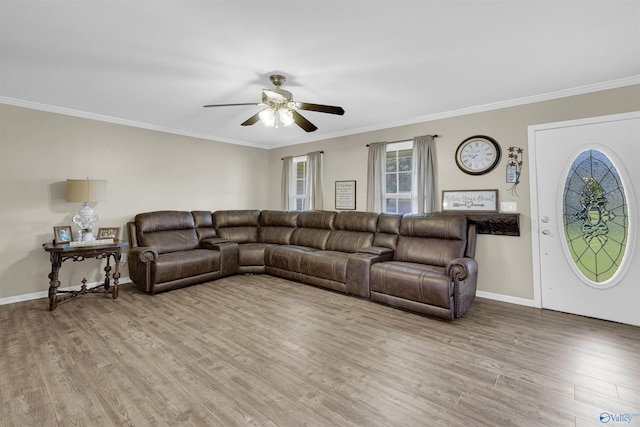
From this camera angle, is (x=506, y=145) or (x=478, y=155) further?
(x=478, y=155)

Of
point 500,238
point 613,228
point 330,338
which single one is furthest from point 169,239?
point 613,228

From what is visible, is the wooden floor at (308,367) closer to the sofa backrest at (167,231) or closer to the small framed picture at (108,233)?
the small framed picture at (108,233)

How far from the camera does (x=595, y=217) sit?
3064mm

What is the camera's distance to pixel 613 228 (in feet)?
9.71

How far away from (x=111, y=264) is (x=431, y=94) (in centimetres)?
509

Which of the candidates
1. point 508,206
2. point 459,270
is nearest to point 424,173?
point 508,206

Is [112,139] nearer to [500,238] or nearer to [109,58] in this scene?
[109,58]

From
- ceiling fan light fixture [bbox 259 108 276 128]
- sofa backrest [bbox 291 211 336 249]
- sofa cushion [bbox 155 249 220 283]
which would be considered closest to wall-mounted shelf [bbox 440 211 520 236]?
sofa backrest [bbox 291 211 336 249]

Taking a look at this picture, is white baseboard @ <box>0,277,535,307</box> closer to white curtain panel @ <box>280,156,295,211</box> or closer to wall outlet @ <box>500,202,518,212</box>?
wall outlet @ <box>500,202,518,212</box>

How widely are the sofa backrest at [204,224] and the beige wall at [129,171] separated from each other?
0.37m

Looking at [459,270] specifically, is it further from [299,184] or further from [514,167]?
[299,184]

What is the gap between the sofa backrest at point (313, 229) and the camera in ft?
16.2

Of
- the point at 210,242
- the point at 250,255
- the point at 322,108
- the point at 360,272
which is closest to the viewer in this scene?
the point at 322,108

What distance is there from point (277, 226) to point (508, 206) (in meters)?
3.84
